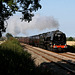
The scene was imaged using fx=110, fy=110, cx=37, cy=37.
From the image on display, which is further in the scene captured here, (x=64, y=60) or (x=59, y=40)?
(x=59, y=40)

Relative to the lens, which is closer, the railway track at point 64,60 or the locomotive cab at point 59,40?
the railway track at point 64,60

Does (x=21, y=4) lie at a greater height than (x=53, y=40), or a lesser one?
greater

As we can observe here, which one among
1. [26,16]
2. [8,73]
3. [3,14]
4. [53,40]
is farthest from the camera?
[53,40]

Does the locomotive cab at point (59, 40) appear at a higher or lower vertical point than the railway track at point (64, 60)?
higher

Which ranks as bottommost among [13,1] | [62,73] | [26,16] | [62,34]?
[62,73]

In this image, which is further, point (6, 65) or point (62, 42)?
point (62, 42)

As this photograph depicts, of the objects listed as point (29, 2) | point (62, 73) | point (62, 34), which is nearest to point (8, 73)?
point (62, 73)

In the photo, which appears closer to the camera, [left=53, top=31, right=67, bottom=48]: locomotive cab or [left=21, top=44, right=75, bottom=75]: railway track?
[left=21, top=44, right=75, bottom=75]: railway track

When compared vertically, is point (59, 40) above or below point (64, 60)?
above

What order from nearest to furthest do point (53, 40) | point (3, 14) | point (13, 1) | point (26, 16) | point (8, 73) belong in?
1. point (8, 73)
2. point (13, 1)
3. point (3, 14)
4. point (26, 16)
5. point (53, 40)

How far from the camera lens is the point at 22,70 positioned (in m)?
4.36

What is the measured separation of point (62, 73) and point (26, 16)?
629cm

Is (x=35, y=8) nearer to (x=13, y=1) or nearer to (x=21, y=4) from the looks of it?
(x=21, y=4)

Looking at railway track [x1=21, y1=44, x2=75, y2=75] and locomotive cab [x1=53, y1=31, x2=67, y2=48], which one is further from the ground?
locomotive cab [x1=53, y1=31, x2=67, y2=48]
